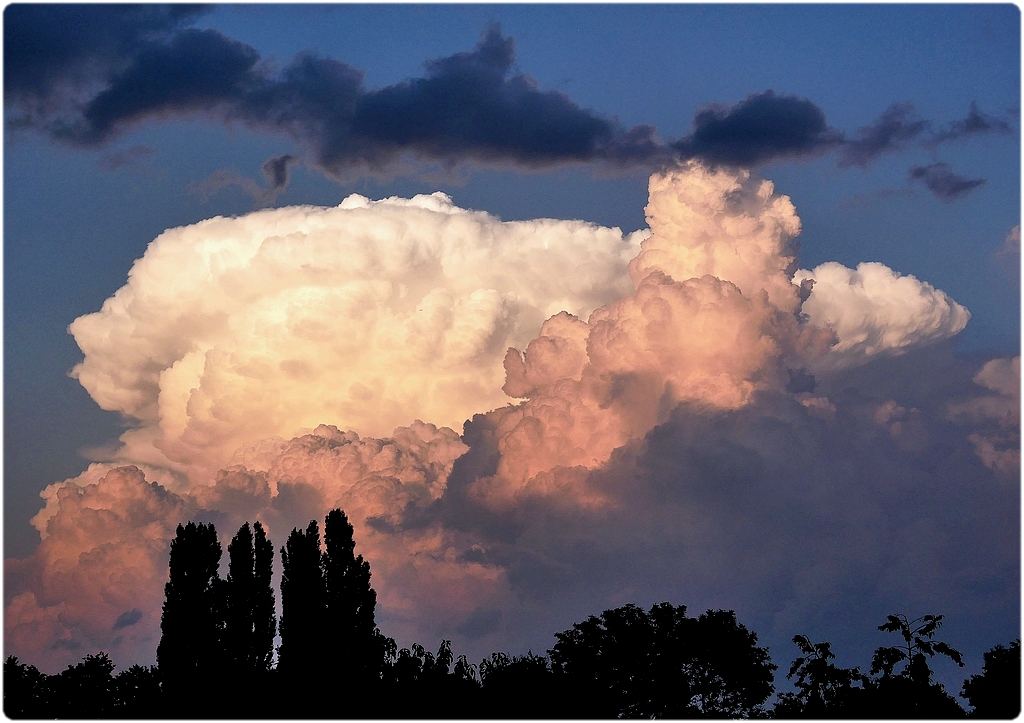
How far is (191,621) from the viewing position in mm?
87500

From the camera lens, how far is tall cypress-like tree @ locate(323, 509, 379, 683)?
9019cm

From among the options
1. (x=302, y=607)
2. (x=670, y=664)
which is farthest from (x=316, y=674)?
(x=670, y=664)

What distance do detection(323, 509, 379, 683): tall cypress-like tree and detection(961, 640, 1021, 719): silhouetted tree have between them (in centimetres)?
4128

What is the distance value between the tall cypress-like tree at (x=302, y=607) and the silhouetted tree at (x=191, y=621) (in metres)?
4.75

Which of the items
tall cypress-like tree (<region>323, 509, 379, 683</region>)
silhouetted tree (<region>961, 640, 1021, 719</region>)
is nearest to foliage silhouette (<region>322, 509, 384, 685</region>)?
tall cypress-like tree (<region>323, 509, 379, 683</region>)

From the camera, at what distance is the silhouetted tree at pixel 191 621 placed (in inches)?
3346

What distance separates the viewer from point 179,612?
88062 millimetres

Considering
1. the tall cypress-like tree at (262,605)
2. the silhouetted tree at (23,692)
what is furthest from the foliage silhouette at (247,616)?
the silhouetted tree at (23,692)

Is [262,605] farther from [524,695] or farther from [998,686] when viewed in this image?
[998,686]

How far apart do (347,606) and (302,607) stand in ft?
12.0

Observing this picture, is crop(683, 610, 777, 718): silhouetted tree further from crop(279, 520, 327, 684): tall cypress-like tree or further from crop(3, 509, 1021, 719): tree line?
crop(279, 520, 327, 684): tall cypress-like tree

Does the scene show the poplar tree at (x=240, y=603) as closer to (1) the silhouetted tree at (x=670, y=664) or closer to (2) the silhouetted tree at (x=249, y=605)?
(2) the silhouetted tree at (x=249, y=605)

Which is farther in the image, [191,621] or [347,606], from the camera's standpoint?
[347,606]

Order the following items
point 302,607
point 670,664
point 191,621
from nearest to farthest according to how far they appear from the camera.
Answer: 1. point 191,621
2. point 302,607
3. point 670,664
